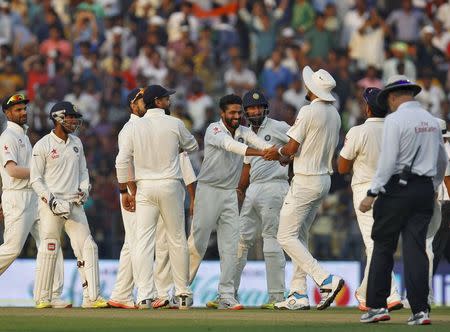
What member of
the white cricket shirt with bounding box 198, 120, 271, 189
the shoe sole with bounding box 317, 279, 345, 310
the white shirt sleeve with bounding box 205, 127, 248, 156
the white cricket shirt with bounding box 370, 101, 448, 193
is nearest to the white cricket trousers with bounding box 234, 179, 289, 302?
the white cricket shirt with bounding box 198, 120, 271, 189

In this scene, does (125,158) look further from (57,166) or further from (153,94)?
(57,166)

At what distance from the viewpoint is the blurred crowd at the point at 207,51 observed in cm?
2745

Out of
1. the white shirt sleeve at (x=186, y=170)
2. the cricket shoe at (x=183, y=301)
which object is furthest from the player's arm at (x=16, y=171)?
the cricket shoe at (x=183, y=301)

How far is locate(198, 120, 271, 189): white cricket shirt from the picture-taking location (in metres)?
17.3

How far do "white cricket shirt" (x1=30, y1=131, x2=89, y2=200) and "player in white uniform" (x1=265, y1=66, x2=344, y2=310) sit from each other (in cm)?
240

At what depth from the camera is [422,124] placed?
45.4 feet

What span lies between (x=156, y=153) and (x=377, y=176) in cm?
393

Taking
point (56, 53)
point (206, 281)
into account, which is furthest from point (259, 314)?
point (56, 53)

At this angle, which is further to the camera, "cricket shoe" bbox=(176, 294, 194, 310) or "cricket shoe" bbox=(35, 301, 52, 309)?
"cricket shoe" bbox=(35, 301, 52, 309)

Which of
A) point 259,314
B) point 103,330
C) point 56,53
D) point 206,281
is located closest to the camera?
point 103,330

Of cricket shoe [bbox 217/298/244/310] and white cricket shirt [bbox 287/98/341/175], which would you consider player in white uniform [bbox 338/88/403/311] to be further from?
cricket shoe [bbox 217/298/244/310]

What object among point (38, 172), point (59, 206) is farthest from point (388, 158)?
point (38, 172)

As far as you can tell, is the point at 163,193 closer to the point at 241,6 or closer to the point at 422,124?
the point at 422,124

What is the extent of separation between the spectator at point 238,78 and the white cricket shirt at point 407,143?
46.0 ft
